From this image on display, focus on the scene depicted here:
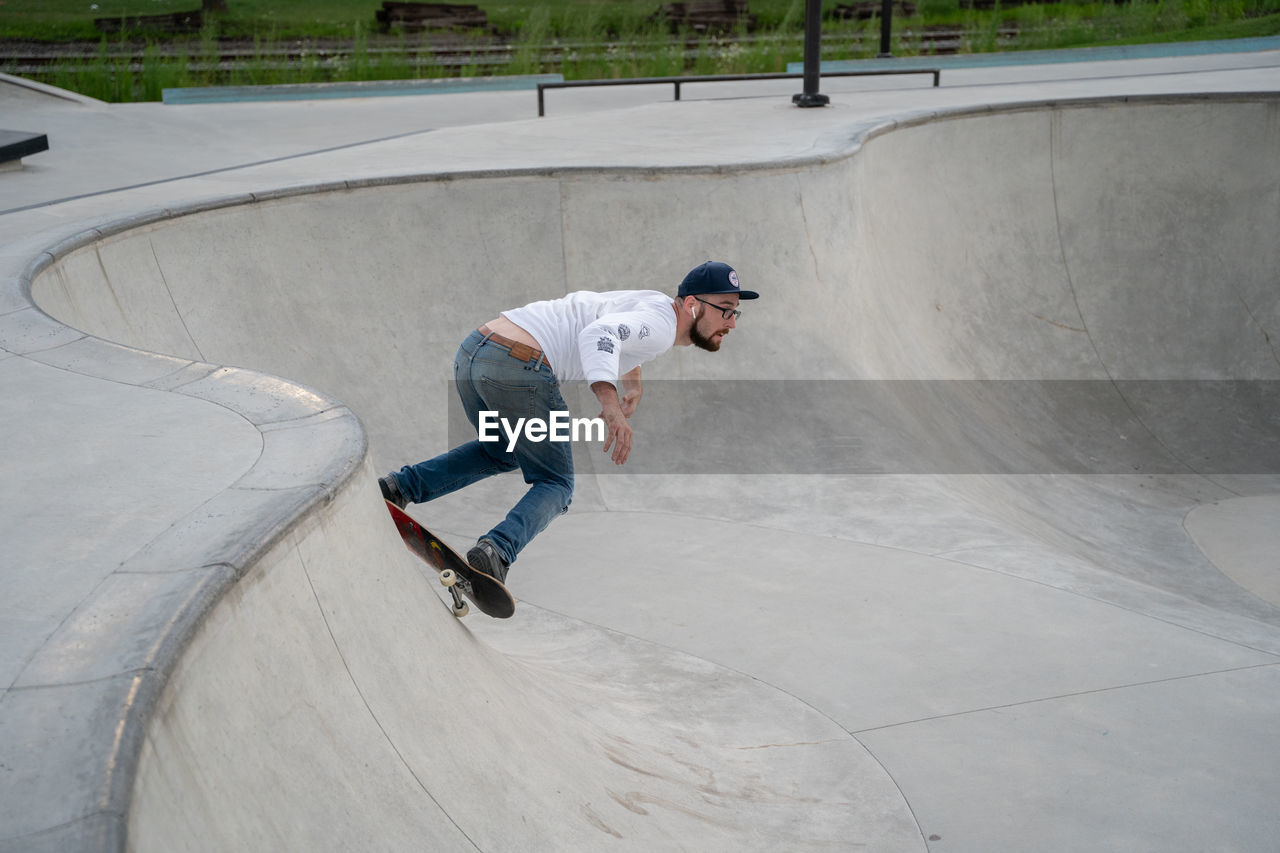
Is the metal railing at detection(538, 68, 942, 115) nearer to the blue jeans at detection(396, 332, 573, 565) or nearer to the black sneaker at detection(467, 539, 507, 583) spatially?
the blue jeans at detection(396, 332, 573, 565)

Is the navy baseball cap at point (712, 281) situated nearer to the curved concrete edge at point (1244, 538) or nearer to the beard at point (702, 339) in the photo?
the beard at point (702, 339)

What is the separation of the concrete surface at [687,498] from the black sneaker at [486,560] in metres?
0.32

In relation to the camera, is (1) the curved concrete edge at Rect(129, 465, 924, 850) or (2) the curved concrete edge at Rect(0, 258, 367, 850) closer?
(2) the curved concrete edge at Rect(0, 258, 367, 850)

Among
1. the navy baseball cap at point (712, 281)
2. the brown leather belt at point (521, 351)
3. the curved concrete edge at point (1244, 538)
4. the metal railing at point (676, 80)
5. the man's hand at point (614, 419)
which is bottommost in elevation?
the curved concrete edge at point (1244, 538)

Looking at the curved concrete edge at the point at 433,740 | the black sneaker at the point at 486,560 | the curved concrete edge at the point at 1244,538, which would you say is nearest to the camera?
the curved concrete edge at the point at 433,740

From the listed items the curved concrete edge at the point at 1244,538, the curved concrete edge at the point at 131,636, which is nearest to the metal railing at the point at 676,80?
the curved concrete edge at the point at 1244,538

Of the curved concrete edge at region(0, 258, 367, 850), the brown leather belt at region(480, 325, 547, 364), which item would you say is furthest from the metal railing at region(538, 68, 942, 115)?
the curved concrete edge at region(0, 258, 367, 850)

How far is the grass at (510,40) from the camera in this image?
1811cm

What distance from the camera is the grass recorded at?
18109 millimetres

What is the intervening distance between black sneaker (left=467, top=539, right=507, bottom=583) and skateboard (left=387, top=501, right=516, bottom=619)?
0.02 m

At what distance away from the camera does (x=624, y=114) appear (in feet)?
39.4

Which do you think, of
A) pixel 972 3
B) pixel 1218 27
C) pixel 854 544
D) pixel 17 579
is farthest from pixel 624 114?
pixel 972 3

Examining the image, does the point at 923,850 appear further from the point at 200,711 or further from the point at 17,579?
the point at 17,579

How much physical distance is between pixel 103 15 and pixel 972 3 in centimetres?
2034
